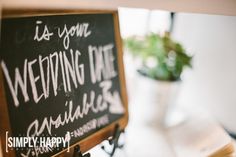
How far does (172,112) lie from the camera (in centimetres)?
100

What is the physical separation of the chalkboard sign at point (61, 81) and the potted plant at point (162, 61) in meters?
0.18

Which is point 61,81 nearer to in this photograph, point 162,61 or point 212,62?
point 162,61

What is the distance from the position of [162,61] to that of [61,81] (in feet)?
1.42

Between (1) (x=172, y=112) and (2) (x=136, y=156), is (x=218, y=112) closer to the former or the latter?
(1) (x=172, y=112)

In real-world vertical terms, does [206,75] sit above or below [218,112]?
above

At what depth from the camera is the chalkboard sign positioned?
0.50 metres

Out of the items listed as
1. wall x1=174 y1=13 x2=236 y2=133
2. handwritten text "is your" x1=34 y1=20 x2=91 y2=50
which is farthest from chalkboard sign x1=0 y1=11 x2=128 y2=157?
wall x1=174 y1=13 x2=236 y2=133

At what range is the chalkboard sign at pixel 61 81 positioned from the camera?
50cm

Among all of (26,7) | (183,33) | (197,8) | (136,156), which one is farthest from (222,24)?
(26,7)

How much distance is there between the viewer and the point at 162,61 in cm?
92

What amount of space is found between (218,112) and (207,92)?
0.08 meters

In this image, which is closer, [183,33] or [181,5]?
[181,5]

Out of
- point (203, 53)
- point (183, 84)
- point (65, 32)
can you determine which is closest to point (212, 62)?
point (203, 53)

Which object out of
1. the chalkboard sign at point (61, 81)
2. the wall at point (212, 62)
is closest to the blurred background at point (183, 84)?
the wall at point (212, 62)
